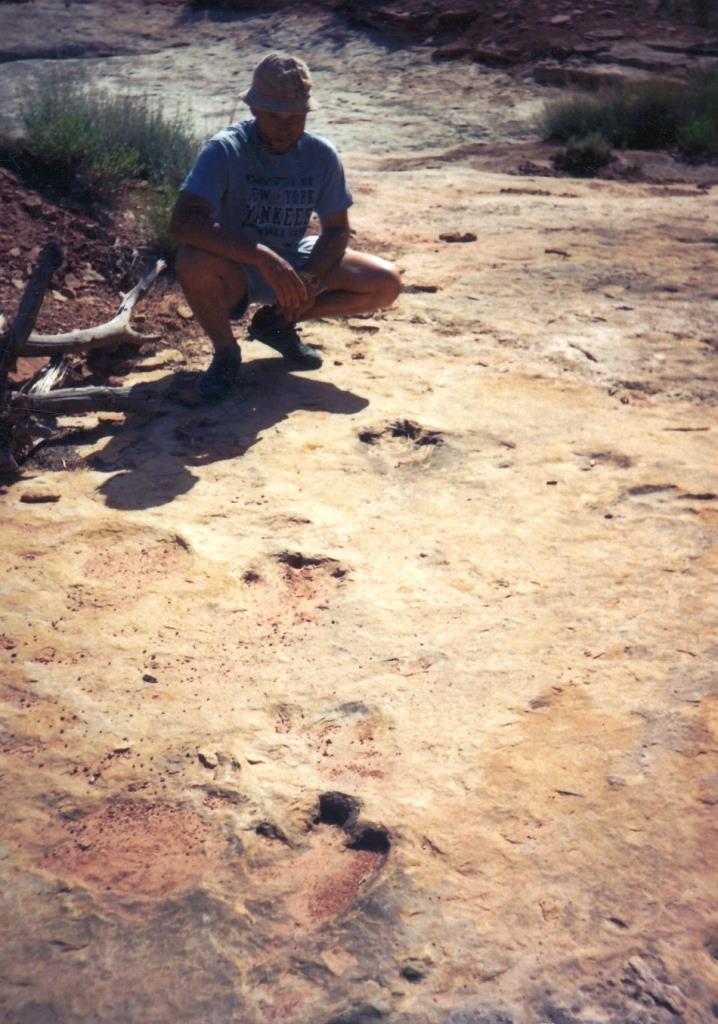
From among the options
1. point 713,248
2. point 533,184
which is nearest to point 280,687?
point 713,248

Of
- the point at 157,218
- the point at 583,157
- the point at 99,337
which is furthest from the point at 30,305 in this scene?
the point at 583,157

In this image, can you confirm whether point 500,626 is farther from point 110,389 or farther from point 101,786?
point 110,389

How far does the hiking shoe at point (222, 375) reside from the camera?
3949 millimetres

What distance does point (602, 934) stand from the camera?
75.3 inches

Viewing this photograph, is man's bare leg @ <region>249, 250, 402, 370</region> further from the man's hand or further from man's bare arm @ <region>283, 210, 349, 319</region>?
Answer: the man's hand

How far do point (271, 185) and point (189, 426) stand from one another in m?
0.93

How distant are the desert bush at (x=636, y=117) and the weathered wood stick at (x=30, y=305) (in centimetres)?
603

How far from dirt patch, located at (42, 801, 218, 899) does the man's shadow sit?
1.28 metres

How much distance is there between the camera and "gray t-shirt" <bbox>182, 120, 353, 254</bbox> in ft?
12.5

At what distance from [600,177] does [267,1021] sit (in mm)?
7433

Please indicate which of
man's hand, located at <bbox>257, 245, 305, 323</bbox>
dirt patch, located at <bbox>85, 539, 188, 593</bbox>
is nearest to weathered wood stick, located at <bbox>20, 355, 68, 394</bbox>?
man's hand, located at <bbox>257, 245, 305, 323</bbox>

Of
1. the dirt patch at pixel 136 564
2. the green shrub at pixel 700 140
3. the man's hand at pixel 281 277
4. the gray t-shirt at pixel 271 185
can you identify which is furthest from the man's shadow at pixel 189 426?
the green shrub at pixel 700 140

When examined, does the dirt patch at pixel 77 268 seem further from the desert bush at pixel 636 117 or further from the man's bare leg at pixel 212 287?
the desert bush at pixel 636 117

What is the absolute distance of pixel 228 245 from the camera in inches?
146
